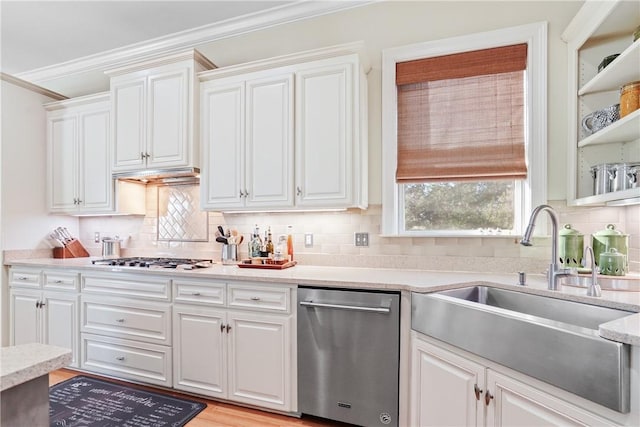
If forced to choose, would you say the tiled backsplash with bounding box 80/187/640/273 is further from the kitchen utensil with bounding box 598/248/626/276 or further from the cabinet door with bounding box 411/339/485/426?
the cabinet door with bounding box 411/339/485/426

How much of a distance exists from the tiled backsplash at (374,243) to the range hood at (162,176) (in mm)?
167

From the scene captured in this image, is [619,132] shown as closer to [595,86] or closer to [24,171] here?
[595,86]

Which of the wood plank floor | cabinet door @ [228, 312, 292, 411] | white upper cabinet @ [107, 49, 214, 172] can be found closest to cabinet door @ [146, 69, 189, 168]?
white upper cabinet @ [107, 49, 214, 172]

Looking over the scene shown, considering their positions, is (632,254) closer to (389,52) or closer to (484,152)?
(484,152)

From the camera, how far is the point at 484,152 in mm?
2328

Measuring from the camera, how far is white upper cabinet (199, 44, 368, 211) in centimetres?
234

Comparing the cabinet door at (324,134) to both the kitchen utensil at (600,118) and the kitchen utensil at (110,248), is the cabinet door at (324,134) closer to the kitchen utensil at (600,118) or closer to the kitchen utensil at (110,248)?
the kitchen utensil at (600,118)

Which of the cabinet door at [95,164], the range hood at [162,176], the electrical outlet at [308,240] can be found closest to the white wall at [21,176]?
the cabinet door at [95,164]

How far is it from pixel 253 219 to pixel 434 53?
6.33ft

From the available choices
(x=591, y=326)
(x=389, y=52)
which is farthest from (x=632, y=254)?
(x=389, y=52)

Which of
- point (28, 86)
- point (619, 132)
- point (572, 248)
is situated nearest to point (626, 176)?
point (619, 132)

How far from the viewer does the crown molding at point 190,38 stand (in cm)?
274

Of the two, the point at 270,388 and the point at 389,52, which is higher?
the point at 389,52

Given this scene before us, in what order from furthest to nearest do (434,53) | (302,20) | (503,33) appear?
(302,20)
(434,53)
(503,33)
